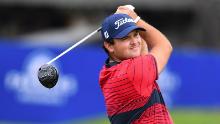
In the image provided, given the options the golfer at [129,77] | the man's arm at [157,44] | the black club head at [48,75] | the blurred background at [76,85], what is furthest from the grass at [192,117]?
the black club head at [48,75]

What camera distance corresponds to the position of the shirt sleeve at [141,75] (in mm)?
7066

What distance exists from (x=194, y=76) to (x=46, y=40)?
7.86 meters

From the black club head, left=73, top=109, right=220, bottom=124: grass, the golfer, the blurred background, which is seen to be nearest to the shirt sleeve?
the golfer

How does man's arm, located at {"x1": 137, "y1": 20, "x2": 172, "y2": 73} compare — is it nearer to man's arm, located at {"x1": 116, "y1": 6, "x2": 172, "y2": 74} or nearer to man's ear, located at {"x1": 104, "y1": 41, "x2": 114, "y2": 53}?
man's arm, located at {"x1": 116, "y1": 6, "x2": 172, "y2": 74}

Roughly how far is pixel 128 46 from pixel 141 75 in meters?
0.27

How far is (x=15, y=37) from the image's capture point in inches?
1059

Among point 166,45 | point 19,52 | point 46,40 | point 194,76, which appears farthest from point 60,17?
point 166,45

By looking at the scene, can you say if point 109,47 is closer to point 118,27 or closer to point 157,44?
point 118,27

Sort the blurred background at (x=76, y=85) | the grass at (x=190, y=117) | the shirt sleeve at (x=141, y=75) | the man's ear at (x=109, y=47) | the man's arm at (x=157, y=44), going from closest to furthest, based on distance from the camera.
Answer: the shirt sleeve at (x=141, y=75), the man's ear at (x=109, y=47), the man's arm at (x=157, y=44), the grass at (x=190, y=117), the blurred background at (x=76, y=85)

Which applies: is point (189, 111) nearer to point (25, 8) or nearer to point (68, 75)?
point (68, 75)

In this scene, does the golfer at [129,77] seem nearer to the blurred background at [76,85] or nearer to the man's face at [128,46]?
the man's face at [128,46]

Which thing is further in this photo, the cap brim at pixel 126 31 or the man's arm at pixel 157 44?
the man's arm at pixel 157 44

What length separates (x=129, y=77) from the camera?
7094mm

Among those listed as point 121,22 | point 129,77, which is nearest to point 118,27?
point 121,22
